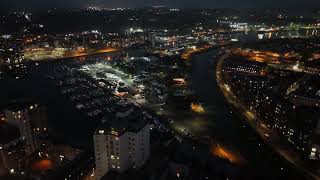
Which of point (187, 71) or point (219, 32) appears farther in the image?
point (219, 32)

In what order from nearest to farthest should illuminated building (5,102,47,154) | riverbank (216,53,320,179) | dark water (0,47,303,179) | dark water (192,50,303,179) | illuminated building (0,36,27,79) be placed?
illuminated building (5,102,47,154)
riverbank (216,53,320,179)
dark water (192,50,303,179)
dark water (0,47,303,179)
illuminated building (0,36,27,79)

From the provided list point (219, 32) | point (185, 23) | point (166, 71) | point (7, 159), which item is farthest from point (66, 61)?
point (185, 23)

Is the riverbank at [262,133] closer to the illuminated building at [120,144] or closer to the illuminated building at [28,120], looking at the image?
the illuminated building at [120,144]

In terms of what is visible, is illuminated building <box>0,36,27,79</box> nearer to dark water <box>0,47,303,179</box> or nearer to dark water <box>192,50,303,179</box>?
dark water <box>0,47,303,179</box>

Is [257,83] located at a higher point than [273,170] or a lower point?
higher

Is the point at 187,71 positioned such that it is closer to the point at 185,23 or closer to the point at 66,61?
the point at 66,61

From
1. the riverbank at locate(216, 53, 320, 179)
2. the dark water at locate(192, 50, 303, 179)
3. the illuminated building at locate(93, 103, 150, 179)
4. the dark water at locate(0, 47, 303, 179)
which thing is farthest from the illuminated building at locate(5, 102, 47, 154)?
the riverbank at locate(216, 53, 320, 179)

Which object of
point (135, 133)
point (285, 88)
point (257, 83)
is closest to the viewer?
point (135, 133)

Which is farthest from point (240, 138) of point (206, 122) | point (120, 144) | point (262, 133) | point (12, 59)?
point (12, 59)
